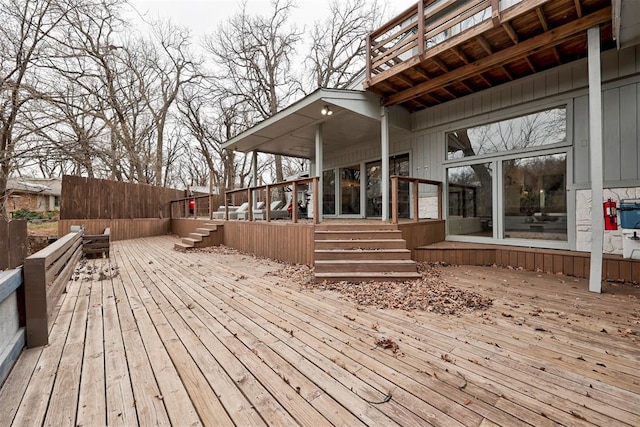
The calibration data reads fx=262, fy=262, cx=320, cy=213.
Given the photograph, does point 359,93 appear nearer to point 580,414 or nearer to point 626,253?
point 626,253

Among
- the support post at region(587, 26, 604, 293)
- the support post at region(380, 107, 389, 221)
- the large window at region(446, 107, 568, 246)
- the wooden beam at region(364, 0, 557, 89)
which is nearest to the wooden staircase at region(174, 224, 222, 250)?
the support post at region(380, 107, 389, 221)

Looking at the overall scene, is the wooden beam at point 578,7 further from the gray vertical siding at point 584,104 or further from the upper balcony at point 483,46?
the gray vertical siding at point 584,104

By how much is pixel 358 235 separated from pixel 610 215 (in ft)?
12.0

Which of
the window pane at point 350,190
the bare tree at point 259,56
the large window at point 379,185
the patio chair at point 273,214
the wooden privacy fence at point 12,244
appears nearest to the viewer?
the wooden privacy fence at point 12,244

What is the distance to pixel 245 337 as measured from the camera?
94.0 inches

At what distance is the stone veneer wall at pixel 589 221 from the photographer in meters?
4.18

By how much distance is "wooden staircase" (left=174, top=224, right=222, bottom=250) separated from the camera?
7.78 m

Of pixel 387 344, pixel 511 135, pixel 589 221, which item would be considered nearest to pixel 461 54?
pixel 511 135

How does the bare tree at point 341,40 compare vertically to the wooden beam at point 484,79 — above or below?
above

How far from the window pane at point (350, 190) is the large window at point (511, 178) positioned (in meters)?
3.00

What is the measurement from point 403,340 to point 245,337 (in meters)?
1.42

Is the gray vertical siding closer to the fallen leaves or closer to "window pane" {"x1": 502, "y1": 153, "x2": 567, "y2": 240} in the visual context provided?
"window pane" {"x1": 502, "y1": 153, "x2": 567, "y2": 240}

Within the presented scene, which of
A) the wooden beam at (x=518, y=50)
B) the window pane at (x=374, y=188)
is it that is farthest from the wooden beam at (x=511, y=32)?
the window pane at (x=374, y=188)

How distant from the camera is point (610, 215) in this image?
372 centimetres
